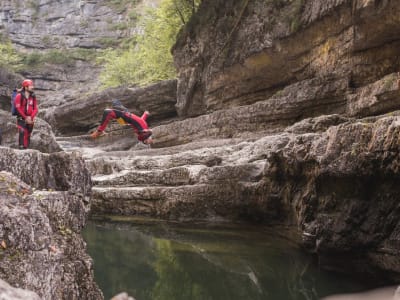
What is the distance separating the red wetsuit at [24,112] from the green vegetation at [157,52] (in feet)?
55.2

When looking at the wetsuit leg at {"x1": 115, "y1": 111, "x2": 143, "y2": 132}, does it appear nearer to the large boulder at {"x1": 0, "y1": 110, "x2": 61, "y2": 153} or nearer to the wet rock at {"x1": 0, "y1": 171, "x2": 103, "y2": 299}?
the large boulder at {"x1": 0, "y1": 110, "x2": 61, "y2": 153}

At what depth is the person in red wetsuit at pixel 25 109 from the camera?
9.82 m

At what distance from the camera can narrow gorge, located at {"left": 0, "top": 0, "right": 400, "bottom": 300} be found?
196 inches

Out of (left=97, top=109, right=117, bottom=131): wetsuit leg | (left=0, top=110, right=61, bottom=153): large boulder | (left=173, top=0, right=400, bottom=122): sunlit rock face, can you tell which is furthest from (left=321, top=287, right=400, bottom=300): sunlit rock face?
(left=97, top=109, right=117, bottom=131): wetsuit leg

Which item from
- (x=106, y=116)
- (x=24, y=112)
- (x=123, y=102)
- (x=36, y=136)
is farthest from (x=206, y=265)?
(x=123, y=102)

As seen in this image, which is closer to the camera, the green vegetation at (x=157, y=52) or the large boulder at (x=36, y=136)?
the large boulder at (x=36, y=136)

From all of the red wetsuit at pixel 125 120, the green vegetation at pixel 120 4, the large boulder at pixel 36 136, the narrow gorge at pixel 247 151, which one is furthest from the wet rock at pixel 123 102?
the green vegetation at pixel 120 4

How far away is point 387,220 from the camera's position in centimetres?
663

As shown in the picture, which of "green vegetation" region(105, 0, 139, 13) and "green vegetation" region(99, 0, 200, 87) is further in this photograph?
"green vegetation" region(105, 0, 139, 13)

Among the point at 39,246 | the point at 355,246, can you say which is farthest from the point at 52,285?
the point at 355,246

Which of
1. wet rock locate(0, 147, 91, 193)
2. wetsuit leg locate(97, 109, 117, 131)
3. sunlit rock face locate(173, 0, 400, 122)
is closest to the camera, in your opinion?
wet rock locate(0, 147, 91, 193)

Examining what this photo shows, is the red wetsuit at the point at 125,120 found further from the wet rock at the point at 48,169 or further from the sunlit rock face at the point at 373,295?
the sunlit rock face at the point at 373,295

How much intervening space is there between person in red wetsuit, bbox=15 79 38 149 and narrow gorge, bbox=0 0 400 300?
125 centimetres

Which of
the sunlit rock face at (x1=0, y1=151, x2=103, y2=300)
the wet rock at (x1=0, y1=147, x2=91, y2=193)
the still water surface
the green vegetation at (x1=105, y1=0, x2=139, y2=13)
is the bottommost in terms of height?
the still water surface
